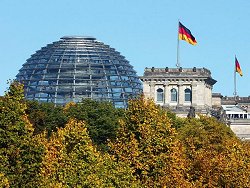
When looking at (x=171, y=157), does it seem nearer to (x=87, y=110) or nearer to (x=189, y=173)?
(x=189, y=173)

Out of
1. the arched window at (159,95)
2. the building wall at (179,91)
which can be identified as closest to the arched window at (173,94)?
the building wall at (179,91)

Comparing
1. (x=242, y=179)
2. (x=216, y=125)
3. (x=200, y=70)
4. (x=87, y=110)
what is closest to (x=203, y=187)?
(x=242, y=179)

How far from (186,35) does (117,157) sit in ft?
325

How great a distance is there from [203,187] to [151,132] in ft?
20.7

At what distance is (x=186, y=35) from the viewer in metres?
183

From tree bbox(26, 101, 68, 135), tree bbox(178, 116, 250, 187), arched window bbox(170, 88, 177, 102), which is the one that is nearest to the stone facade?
arched window bbox(170, 88, 177, 102)

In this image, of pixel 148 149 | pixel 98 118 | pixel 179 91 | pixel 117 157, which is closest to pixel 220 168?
pixel 148 149

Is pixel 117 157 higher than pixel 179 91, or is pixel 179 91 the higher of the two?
pixel 179 91

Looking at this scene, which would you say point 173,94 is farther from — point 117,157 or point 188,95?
point 117,157

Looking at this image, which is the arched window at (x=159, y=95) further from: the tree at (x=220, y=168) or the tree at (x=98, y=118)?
the tree at (x=220, y=168)

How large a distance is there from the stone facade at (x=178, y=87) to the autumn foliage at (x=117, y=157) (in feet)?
287

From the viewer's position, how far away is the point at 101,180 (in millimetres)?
75812

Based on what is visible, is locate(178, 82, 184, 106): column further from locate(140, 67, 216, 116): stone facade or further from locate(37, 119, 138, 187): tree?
locate(37, 119, 138, 187): tree

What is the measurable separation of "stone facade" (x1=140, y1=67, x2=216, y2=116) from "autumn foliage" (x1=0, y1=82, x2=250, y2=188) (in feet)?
287
